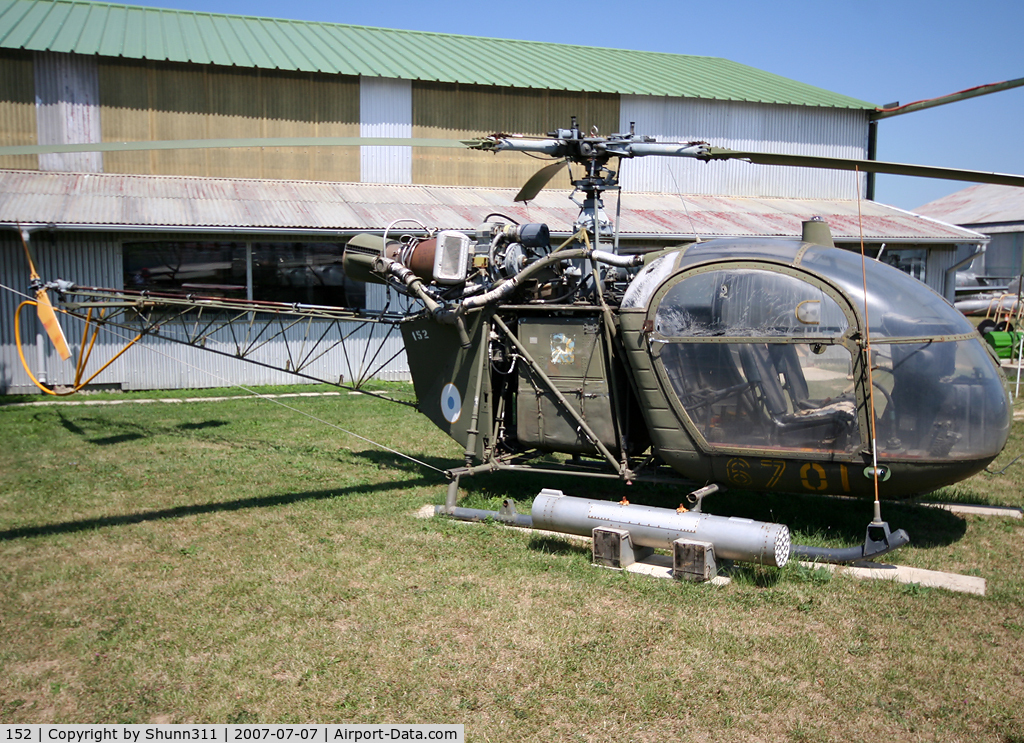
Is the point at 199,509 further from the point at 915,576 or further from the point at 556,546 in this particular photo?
the point at 915,576

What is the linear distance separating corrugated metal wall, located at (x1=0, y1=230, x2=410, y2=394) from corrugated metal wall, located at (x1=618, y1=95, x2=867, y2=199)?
33.7ft

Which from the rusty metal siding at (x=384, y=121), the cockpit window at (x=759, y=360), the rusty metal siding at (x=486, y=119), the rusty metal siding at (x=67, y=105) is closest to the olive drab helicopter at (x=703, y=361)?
the cockpit window at (x=759, y=360)

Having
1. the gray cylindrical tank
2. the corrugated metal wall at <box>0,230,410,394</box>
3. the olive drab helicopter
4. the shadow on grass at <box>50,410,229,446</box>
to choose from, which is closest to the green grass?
the gray cylindrical tank

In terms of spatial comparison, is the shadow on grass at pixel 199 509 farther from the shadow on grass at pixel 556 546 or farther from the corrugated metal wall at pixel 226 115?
the corrugated metal wall at pixel 226 115

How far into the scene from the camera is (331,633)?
5.47m

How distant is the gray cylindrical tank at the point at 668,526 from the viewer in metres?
6.00

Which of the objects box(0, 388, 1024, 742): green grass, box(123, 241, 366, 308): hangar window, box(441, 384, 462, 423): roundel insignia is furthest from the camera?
box(123, 241, 366, 308): hangar window

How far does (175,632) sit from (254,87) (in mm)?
17309

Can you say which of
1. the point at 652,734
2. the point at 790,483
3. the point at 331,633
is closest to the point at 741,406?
the point at 790,483

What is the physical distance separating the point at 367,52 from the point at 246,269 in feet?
26.1

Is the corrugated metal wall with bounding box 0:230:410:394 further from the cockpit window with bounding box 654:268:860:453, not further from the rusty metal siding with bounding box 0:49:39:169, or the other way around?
the cockpit window with bounding box 654:268:860:453

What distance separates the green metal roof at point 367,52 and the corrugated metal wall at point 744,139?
1.14 ft

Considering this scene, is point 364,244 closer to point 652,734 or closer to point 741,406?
point 741,406

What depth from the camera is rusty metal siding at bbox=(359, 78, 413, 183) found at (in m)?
20.6
